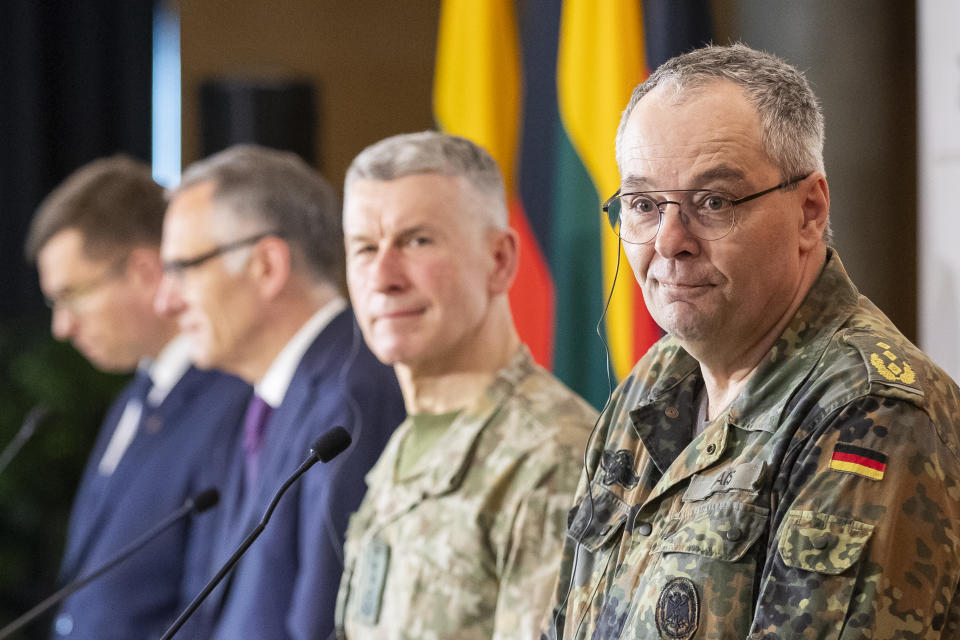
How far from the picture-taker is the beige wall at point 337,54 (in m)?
5.32

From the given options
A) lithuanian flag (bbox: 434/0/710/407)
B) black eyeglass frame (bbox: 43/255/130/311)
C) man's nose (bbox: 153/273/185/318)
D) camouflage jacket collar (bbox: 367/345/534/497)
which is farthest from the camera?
black eyeglass frame (bbox: 43/255/130/311)

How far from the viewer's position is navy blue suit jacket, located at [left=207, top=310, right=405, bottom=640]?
7.86 feet

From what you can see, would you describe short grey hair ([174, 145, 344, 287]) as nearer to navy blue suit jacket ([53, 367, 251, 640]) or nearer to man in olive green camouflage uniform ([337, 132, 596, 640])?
navy blue suit jacket ([53, 367, 251, 640])

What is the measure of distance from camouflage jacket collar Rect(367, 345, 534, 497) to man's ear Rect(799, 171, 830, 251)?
2.48 ft

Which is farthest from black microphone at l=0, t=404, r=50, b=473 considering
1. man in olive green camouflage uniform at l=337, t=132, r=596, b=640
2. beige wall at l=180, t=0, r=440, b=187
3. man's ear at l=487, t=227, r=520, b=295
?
man's ear at l=487, t=227, r=520, b=295

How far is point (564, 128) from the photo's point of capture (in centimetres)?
297

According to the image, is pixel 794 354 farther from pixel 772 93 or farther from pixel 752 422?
pixel 772 93

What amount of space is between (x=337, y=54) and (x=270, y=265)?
105 inches

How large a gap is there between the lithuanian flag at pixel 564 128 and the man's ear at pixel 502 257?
1.68 ft

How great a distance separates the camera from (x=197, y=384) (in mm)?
3525

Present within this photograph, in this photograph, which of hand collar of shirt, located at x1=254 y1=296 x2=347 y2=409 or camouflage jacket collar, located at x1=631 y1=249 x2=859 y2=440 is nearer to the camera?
camouflage jacket collar, located at x1=631 y1=249 x2=859 y2=440

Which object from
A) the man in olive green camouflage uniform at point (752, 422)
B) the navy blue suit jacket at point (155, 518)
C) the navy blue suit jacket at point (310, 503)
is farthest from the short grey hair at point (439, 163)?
the navy blue suit jacket at point (155, 518)

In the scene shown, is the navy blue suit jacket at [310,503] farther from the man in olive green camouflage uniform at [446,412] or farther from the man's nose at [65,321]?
the man's nose at [65,321]

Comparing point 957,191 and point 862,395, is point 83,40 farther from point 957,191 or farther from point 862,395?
point 862,395
